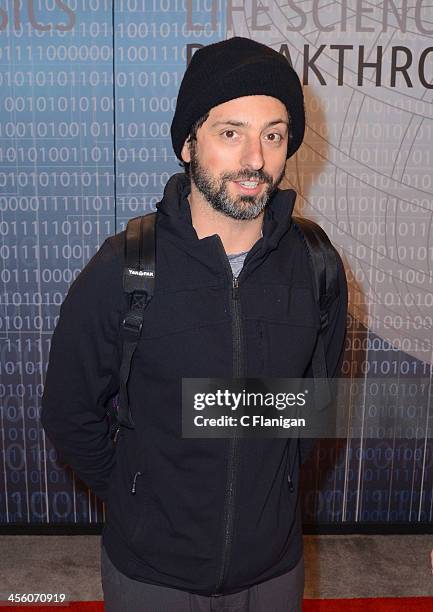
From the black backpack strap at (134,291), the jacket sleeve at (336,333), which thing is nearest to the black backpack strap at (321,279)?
the jacket sleeve at (336,333)

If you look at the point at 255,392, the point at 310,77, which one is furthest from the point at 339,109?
the point at 255,392

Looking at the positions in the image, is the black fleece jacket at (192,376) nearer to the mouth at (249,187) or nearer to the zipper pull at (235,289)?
the zipper pull at (235,289)

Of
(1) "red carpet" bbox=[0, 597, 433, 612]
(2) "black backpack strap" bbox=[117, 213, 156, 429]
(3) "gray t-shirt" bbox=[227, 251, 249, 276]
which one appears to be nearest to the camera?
(2) "black backpack strap" bbox=[117, 213, 156, 429]

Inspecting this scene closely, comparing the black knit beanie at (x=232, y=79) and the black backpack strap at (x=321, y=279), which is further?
the black backpack strap at (x=321, y=279)

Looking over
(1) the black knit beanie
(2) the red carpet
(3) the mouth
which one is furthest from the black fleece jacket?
(2) the red carpet

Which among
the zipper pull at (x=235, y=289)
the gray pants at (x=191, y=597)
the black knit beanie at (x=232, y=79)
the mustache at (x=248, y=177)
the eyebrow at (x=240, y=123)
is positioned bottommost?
the gray pants at (x=191, y=597)

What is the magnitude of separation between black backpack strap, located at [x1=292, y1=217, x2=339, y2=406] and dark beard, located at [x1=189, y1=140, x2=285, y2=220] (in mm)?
198

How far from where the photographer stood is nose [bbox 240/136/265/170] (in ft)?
4.92

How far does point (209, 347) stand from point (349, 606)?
1893mm

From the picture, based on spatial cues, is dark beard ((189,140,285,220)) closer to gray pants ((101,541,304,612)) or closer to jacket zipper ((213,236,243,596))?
jacket zipper ((213,236,243,596))

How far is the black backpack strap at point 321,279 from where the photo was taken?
1.67 meters

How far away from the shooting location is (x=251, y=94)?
151 cm

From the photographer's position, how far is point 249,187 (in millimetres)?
1521

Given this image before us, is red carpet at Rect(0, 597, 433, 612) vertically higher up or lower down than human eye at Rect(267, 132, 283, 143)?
lower down
